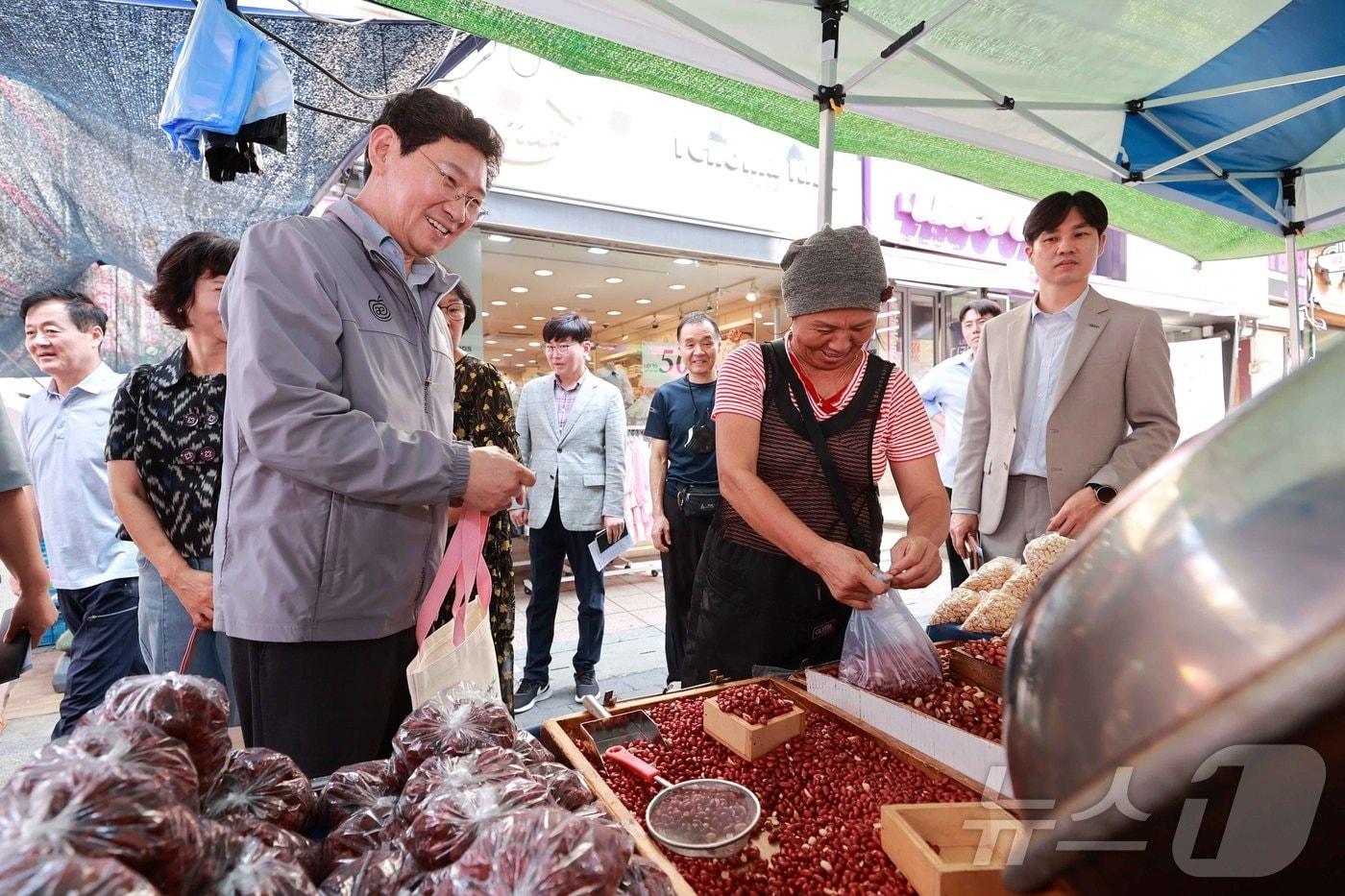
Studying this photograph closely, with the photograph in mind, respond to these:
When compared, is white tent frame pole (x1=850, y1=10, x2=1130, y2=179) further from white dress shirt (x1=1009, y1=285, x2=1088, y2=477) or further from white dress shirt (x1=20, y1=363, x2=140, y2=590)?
white dress shirt (x1=20, y1=363, x2=140, y2=590)

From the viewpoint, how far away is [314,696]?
139 cm

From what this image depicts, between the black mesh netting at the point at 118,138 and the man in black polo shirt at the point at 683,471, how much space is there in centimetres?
192

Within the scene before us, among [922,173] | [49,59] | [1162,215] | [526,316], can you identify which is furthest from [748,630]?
[526,316]

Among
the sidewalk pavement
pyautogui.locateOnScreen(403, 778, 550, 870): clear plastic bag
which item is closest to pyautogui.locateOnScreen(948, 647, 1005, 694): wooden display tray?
pyautogui.locateOnScreen(403, 778, 550, 870): clear plastic bag

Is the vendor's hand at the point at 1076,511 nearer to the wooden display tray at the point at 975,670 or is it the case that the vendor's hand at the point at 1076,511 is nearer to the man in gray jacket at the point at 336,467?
the wooden display tray at the point at 975,670

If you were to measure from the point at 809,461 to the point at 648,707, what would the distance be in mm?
768

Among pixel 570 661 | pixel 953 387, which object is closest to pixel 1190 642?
pixel 570 661

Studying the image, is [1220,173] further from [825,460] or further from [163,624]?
[163,624]

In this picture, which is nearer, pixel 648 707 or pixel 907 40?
pixel 648 707

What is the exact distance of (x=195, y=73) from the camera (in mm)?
2131

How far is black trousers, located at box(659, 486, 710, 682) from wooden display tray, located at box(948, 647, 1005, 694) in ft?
6.95

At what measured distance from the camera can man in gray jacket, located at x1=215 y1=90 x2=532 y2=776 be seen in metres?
1.32

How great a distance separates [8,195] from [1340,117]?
682 centimetres

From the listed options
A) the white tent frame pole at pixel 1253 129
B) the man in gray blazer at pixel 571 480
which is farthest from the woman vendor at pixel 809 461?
the white tent frame pole at pixel 1253 129
